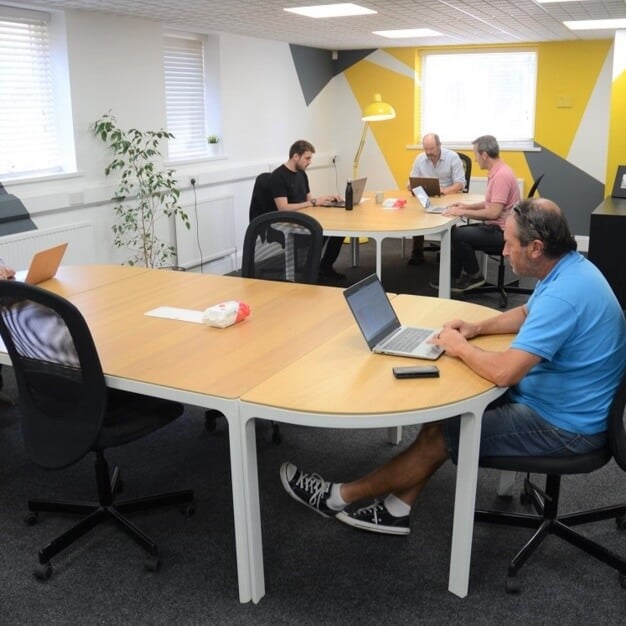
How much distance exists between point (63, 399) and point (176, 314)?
0.70 m

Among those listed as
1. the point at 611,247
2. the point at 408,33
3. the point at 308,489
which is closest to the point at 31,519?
the point at 308,489

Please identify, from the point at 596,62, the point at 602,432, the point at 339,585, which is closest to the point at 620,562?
the point at 602,432

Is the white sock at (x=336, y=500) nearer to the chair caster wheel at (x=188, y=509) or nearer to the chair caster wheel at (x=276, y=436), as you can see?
the chair caster wheel at (x=188, y=509)

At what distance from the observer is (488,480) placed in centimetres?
315

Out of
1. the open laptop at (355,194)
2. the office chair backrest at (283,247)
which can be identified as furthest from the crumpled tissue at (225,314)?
the open laptop at (355,194)

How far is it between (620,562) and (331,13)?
448 centimetres

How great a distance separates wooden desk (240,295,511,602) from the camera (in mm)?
2096

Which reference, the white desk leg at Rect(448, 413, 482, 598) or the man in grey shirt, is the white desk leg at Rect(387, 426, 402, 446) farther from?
the man in grey shirt

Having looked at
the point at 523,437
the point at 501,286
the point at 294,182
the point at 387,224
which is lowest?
the point at 501,286

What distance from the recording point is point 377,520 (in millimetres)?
2736

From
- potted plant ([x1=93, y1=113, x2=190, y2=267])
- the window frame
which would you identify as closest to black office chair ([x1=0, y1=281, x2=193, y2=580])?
potted plant ([x1=93, y1=113, x2=190, y2=267])

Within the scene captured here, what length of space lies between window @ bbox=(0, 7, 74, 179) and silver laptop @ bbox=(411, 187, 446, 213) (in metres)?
2.63

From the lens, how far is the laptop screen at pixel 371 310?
2.52 metres

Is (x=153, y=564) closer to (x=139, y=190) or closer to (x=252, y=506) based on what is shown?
(x=252, y=506)
